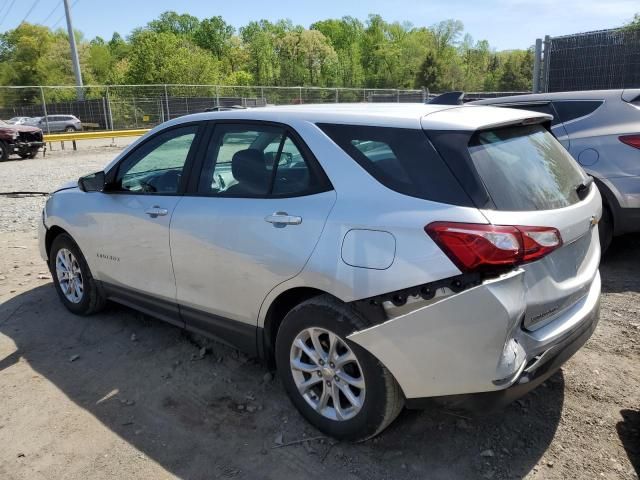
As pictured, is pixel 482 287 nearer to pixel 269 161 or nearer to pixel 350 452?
pixel 350 452

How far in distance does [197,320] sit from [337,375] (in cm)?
117

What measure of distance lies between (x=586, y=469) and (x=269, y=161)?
2.31 metres

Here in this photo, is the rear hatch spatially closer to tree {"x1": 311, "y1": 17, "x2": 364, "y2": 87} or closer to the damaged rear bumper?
the damaged rear bumper

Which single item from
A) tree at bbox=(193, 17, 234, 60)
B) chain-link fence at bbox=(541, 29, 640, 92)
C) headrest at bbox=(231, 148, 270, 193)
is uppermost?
tree at bbox=(193, 17, 234, 60)

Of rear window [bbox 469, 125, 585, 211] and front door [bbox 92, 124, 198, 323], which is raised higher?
rear window [bbox 469, 125, 585, 211]

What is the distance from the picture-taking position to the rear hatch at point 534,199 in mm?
2416

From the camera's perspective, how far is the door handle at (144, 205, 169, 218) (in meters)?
3.59

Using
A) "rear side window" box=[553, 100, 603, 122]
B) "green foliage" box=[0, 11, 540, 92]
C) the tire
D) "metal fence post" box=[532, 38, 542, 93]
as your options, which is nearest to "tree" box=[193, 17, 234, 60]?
"green foliage" box=[0, 11, 540, 92]

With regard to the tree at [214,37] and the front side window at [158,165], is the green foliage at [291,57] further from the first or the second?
the front side window at [158,165]

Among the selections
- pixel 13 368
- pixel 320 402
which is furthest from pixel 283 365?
pixel 13 368

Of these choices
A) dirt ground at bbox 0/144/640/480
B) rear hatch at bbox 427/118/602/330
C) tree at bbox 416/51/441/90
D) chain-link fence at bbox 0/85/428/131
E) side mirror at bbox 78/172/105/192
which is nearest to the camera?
rear hatch at bbox 427/118/602/330

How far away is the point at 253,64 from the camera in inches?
3223

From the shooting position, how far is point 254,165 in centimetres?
324

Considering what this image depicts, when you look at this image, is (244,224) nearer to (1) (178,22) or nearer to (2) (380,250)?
(2) (380,250)
